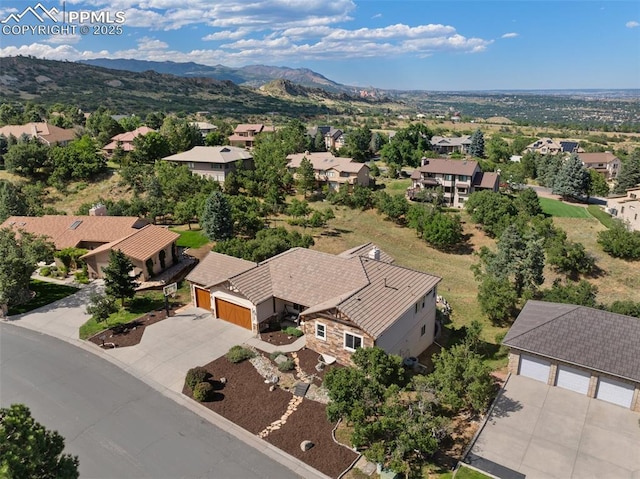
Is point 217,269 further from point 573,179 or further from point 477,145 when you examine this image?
point 477,145

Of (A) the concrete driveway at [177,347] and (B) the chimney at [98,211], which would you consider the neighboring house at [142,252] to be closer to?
(B) the chimney at [98,211]

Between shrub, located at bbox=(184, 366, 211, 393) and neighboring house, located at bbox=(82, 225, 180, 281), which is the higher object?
neighboring house, located at bbox=(82, 225, 180, 281)

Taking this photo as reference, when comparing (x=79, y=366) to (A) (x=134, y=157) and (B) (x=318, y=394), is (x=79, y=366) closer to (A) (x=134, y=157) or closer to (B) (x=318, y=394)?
(B) (x=318, y=394)

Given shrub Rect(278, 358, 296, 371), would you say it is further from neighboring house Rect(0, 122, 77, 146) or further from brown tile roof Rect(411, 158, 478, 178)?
neighboring house Rect(0, 122, 77, 146)

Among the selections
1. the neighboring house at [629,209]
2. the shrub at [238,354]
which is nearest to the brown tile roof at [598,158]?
the neighboring house at [629,209]

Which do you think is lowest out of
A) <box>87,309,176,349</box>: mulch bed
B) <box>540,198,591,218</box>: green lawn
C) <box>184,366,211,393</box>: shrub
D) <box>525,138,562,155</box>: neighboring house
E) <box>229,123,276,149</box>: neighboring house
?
<box>540,198,591,218</box>: green lawn

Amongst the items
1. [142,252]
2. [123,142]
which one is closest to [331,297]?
[142,252]

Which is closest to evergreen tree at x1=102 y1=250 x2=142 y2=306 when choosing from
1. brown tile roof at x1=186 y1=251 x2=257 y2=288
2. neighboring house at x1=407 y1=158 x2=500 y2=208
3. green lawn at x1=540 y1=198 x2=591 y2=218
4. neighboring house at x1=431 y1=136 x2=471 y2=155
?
brown tile roof at x1=186 y1=251 x2=257 y2=288
